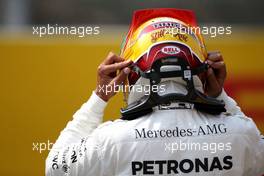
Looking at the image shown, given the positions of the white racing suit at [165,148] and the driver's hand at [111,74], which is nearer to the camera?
the white racing suit at [165,148]

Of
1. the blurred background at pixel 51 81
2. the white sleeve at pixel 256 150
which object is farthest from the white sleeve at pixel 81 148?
the blurred background at pixel 51 81

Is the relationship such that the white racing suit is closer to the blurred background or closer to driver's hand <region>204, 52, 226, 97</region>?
driver's hand <region>204, 52, 226, 97</region>

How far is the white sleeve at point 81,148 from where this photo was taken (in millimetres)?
2068

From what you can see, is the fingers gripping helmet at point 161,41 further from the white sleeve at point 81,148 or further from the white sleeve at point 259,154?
the white sleeve at point 259,154

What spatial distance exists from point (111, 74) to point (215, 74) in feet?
1.14

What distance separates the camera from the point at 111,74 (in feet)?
7.25

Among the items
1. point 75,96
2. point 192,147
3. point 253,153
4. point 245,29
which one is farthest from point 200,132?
point 245,29

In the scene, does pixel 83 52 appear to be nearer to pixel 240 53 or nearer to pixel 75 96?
pixel 75 96

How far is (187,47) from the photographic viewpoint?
2156 mm

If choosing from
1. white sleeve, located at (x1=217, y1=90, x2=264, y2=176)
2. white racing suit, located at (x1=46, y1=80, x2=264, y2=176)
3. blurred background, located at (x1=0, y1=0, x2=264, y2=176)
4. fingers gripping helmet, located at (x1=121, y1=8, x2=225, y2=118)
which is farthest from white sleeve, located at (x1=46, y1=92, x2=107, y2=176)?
blurred background, located at (x1=0, y1=0, x2=264, y2=176)

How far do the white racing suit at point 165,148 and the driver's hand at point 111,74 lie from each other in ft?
0.44

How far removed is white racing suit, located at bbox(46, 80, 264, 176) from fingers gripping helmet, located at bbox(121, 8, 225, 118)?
15cm

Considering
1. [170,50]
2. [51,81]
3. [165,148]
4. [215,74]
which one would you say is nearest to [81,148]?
[165,148]

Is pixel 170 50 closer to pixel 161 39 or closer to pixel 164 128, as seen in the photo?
pixel 161 39
